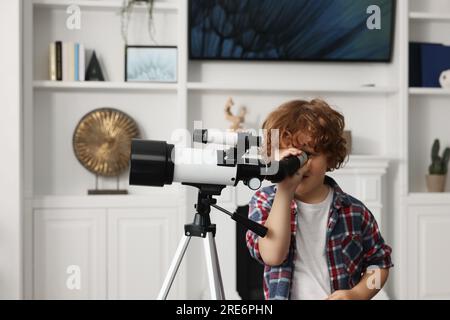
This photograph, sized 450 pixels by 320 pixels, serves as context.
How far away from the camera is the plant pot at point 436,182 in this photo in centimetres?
259

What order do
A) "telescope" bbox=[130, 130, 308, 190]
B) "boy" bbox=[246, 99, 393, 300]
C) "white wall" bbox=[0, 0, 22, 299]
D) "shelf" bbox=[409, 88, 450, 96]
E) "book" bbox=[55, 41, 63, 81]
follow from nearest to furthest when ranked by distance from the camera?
"telescope" bbox=[130, 130, 308, 190] → "boy" bbox=[246, 99, 393, 300] → "white wall" bbox=[0, 0, 22, 299] → "book" bbox=[55, 41, 63, 81] → "shelf" bbox=[409, 88, 450, 96]

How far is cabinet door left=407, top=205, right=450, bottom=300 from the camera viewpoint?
8.40 feet

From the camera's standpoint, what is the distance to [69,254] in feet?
8.07

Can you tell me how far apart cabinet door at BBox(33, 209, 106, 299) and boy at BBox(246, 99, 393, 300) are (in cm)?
154

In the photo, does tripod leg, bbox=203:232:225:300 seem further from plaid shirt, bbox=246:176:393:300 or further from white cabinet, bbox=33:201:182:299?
white cabinet, bbox=33:201:182:299

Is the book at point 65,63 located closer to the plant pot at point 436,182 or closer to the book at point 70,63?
the book at point 70,63

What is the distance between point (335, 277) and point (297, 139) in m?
0.24

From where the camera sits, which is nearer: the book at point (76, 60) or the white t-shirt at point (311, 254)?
the white t-shirt at point (311, 254)

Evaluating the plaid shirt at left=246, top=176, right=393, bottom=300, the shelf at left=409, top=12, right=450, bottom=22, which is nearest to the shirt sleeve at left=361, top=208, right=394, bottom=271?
the plaid shirt at left=246, top=176, right=393, bottom=300

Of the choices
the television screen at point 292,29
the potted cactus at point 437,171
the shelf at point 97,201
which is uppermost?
the television screen at point 292,29

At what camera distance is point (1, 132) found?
2.32 metres

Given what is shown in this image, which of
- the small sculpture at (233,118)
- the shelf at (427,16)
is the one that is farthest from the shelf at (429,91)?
the small sculpture at (233,118)

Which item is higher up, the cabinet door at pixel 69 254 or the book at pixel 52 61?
the book at pixel 52 61
